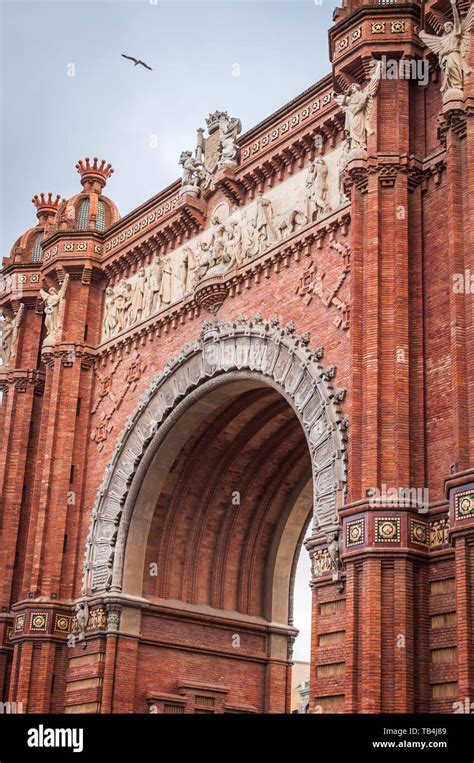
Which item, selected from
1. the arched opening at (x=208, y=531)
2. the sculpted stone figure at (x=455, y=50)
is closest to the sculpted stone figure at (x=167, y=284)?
the arched opening at (x=208, y=531)

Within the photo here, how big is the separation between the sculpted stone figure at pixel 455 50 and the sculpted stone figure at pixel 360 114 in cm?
171

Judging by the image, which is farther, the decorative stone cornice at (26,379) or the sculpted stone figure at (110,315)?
the decorative stone cornice at (26,379)

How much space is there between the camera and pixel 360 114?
21641 mm

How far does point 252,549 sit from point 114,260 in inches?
310

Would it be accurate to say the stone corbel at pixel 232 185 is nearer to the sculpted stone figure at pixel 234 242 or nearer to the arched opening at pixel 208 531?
the sculpted stone figure at pixel 234 242

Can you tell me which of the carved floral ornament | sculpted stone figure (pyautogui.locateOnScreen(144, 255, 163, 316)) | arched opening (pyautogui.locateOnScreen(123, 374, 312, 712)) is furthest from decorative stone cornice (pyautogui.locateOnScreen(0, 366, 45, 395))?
arched opening (pyautogui.locateOnScreen(123, 374, 312, 712))

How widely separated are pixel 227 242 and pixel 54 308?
6.45 metres

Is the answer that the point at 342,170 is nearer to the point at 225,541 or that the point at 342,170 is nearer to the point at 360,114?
the point at 360,114

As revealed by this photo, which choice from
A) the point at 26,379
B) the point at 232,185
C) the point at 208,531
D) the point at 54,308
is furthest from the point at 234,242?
the point at 26,379

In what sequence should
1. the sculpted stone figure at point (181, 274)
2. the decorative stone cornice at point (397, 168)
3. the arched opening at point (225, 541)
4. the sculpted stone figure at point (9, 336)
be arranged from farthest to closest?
1. the sculpted stone figure at point (9, 336)
2. the sculpted stone figure at point (181, 274)
3. the arched opening at point (225, 541)
4. the decorative stone cornice at point (397, 168)

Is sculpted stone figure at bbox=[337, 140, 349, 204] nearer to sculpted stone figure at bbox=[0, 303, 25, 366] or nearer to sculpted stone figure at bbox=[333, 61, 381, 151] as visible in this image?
sculpted stone figure at bbox=[333, 61, 381, 151]

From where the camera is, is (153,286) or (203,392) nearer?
(203,392)

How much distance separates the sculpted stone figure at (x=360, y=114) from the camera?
21484 mm
